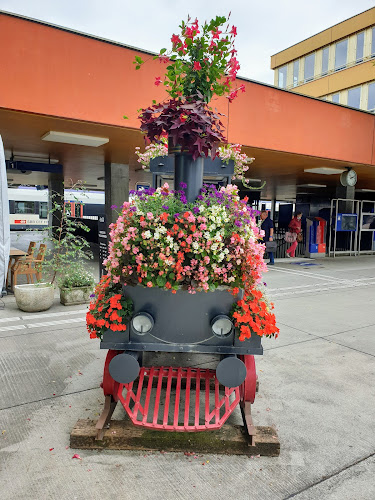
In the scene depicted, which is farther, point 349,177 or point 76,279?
point 349,177

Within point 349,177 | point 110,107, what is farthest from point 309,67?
point 110,107

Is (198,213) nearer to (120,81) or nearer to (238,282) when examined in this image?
(238,282)

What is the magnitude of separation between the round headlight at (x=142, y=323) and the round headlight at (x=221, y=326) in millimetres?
399

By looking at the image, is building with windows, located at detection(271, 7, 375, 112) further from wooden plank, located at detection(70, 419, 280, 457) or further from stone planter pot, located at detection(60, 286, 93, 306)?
wooden plank, located at detection(70, 419, 280, 457)

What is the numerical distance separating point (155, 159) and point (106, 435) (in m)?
2.66

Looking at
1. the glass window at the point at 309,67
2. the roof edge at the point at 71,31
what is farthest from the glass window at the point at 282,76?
the roof edge at the point at 71,31

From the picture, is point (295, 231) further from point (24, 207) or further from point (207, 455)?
point (24, 207)

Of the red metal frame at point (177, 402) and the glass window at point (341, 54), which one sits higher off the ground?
the glass window at point (341, 54)

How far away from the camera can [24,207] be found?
26.8m

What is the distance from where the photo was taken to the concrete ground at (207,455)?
2117mm

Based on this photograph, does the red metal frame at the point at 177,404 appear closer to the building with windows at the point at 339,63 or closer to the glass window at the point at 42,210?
the building with windows at the point at 339,63

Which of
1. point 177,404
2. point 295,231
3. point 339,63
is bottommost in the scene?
point 177,404

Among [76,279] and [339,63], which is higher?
[339,63]

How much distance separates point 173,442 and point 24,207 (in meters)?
27.4
